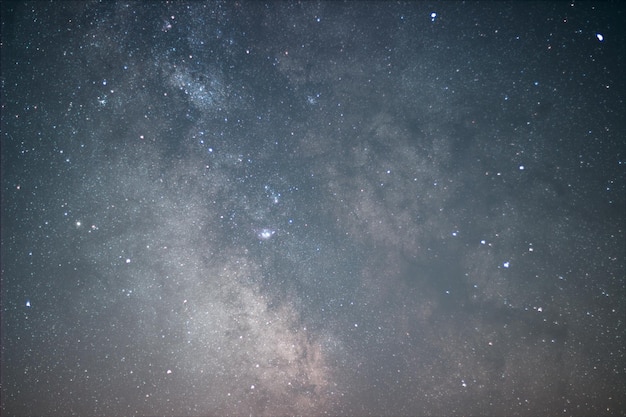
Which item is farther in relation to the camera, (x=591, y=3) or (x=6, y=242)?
(x=6, y=242)

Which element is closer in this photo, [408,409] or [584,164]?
[584,164]

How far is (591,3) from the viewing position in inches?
70.4

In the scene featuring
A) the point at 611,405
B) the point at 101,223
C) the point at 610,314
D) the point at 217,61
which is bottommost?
the point at 611,405

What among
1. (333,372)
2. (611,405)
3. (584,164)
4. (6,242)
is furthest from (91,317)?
(611,405)

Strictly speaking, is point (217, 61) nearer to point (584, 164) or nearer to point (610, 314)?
point (584, 164)

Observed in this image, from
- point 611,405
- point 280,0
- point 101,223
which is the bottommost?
point 611,405

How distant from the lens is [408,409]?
2.02 metres

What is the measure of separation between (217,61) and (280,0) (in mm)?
616

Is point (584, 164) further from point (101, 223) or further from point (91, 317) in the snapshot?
point (91, 317)

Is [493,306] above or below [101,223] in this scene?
below

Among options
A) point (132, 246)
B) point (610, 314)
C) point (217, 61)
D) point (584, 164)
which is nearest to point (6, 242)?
point (132, 246)

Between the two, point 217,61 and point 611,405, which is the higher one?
point 217,61

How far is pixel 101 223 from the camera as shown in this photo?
1893 mm

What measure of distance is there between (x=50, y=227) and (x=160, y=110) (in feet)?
3.97
